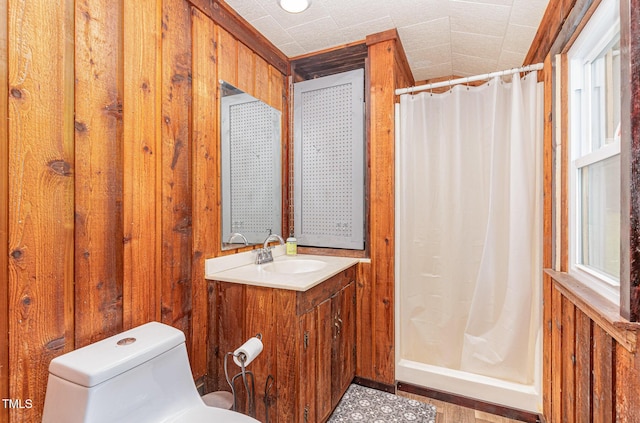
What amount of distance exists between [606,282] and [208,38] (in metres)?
2.17

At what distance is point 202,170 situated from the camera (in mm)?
1624

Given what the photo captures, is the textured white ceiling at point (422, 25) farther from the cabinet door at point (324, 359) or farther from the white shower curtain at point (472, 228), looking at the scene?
the cabinet door at point (324, 359)

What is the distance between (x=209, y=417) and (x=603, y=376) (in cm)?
139

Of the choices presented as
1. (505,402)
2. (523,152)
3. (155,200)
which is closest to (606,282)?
(523,152)

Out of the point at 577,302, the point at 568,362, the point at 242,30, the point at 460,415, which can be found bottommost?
the point at 460,415

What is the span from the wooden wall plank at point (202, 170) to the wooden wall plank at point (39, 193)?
55 cm

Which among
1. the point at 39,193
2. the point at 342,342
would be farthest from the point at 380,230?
the point at 39,193

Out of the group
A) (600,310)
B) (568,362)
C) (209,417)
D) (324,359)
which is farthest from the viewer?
(324,359)

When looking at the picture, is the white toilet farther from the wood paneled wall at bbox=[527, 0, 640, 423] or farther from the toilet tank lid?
the wood paneled wall at bbox=[527, 0, 640, 423]

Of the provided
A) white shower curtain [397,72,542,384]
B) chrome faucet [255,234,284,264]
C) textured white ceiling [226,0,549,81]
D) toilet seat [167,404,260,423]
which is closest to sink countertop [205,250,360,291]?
chrome faucet [255,234,284,264]

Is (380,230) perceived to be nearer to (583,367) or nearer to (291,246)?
(291,246)

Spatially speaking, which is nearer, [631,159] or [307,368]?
[631,159]

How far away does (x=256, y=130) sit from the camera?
6.65ft

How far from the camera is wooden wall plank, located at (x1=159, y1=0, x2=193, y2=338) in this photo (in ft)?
4.64
